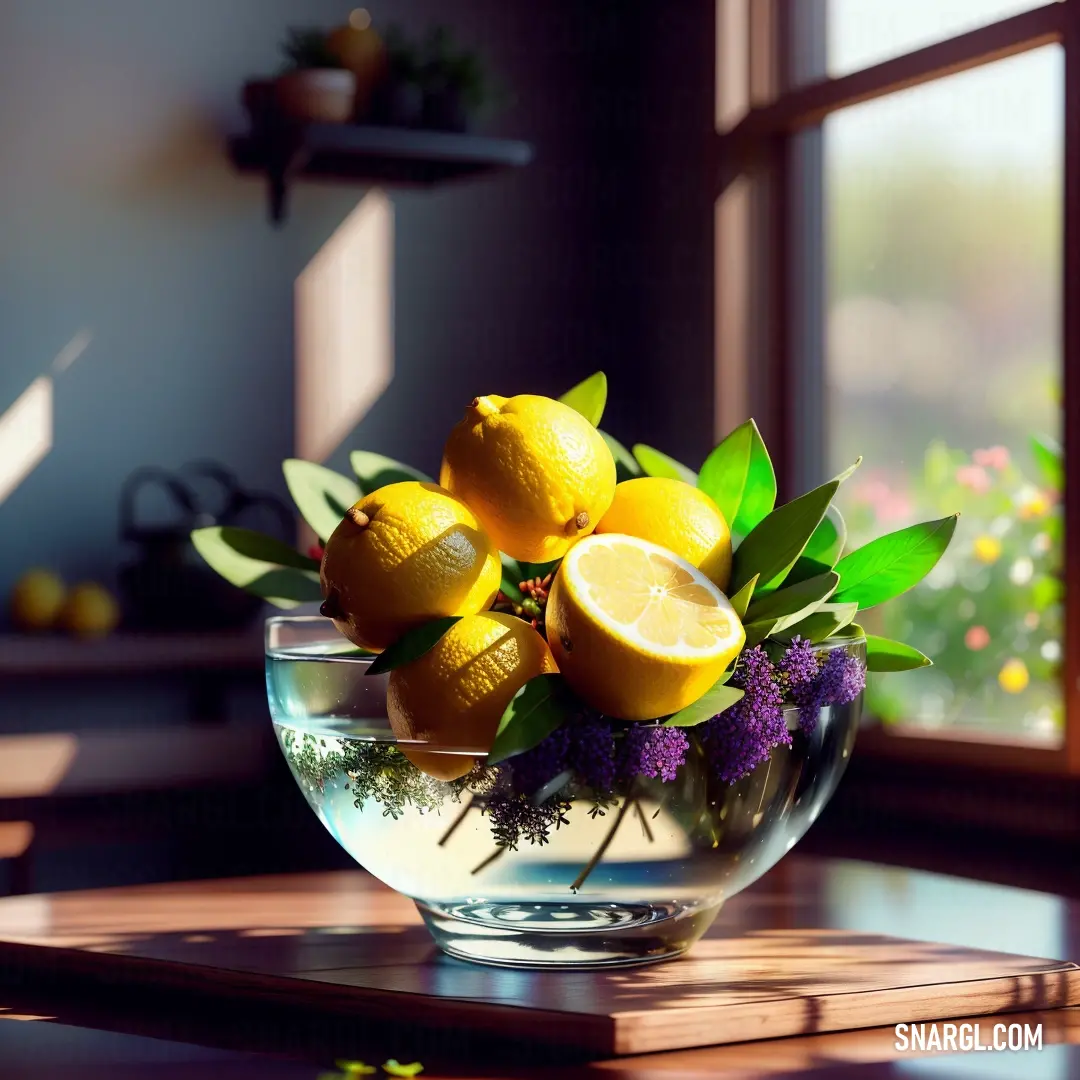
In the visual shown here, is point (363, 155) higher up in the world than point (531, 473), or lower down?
higher up

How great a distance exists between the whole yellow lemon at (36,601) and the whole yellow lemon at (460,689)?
215 cm

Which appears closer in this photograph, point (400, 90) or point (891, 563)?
point (891, 563)

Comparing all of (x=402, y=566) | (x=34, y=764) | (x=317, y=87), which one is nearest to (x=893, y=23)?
(x=317, y=87)

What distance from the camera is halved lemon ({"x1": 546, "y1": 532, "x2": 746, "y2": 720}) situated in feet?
2.10

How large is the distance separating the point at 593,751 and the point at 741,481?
0.66 feet

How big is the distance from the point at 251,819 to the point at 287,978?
1.89m

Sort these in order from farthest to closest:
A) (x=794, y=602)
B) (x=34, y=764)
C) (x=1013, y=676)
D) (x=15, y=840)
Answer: (x=1013, y=676), (x=34, y=764), (x=15, y=840), (x=794, y=602)

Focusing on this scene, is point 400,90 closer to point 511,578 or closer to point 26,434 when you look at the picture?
point 26,434

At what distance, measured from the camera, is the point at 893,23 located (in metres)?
2.59

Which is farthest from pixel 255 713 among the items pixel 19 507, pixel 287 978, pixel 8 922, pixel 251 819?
pixel 287 978

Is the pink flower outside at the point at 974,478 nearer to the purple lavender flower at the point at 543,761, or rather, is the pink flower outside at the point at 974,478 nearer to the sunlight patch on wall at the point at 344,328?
the sunlight patch on wall at the point at 344,328

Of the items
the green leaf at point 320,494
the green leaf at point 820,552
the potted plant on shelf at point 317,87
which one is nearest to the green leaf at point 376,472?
the green leaf at point 320,494

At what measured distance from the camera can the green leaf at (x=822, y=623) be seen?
0.73 m

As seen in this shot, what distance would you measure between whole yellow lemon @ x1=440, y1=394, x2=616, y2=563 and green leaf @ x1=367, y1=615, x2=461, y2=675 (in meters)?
0.07
